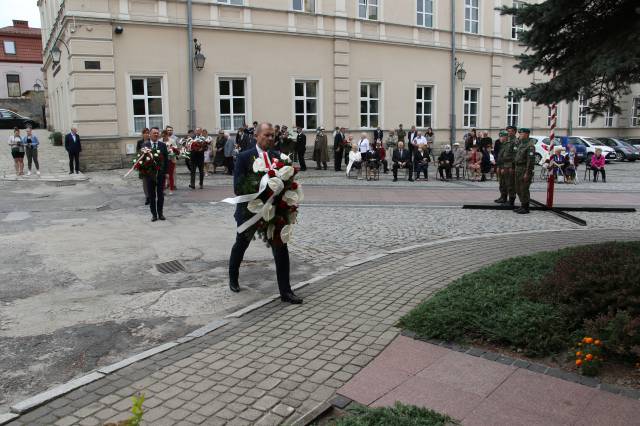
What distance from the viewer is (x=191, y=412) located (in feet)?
13.5

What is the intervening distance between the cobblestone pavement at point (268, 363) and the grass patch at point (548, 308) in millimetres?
513

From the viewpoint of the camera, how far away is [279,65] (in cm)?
2547

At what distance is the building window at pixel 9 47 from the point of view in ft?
218

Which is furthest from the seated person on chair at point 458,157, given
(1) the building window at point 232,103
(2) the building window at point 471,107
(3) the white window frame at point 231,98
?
(2) the building window at point 471,107

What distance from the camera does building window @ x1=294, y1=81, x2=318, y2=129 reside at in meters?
26.6

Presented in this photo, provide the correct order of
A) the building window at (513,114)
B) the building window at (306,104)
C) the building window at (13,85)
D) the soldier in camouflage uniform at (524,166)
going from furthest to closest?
the building window at (13,85) < the building window at (513,114) < the building window at (306,104) < the soldier in camouflage uniform at (524,166)

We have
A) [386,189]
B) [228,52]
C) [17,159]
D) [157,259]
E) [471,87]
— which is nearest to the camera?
[157,259]

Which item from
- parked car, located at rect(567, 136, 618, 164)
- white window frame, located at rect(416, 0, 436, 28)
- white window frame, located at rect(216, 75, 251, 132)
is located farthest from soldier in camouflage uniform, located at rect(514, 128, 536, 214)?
parked car, located at rect(567, 136, 618, 164)

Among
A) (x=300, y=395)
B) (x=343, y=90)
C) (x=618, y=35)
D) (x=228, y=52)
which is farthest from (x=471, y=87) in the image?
(x=300, y=395)

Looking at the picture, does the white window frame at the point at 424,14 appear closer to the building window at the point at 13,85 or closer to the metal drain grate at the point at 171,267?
the metal drain grate at the point at 171,267

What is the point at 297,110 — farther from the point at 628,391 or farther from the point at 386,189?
the point at 628,391

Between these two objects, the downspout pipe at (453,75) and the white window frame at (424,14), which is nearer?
the white window frame at (424,14)

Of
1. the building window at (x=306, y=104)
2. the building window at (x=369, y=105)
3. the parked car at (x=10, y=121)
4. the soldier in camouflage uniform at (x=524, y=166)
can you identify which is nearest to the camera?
the soldier in camouflage uniform at (x=524, y=166)

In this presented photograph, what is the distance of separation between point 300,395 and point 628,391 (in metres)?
2.44
